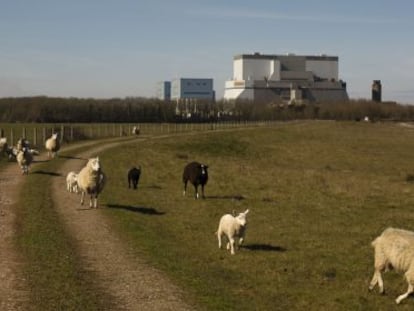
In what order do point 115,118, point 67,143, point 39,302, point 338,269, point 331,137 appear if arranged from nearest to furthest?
1. point 39,302
2. point 338,269
3. point 67,143
4. point 331,137
5. point 115,118

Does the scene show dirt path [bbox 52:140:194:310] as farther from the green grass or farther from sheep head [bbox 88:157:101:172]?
sheep head [bbox 88:157:101:172]

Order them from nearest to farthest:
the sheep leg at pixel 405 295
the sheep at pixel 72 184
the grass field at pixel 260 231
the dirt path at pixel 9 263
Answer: the dirt path at pixel 9 263
the sheep leg at pixel 405 295
the grass field at pixel 260 231
the sheep at pixel 72 184

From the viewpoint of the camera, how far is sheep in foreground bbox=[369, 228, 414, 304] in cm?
1394

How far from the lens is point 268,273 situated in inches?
650

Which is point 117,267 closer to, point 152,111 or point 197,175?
point 197,175

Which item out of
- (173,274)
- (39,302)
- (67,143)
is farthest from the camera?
(67,143)

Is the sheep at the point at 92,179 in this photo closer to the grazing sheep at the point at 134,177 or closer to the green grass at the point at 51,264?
the green grass at the point at 51,264

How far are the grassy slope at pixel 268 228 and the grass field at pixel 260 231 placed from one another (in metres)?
0.04

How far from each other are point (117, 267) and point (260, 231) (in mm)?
7012

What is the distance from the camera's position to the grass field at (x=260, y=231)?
1487 centimetres

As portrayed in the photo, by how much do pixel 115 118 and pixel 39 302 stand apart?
13721 centimetres

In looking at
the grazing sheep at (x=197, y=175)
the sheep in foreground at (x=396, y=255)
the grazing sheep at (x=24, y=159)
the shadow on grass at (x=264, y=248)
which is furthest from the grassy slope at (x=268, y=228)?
the grazing sheep at (x=24, y=159)

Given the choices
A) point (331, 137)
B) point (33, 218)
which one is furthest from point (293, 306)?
point (331, 137)

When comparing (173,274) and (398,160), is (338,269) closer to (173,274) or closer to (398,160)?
(173,274)
